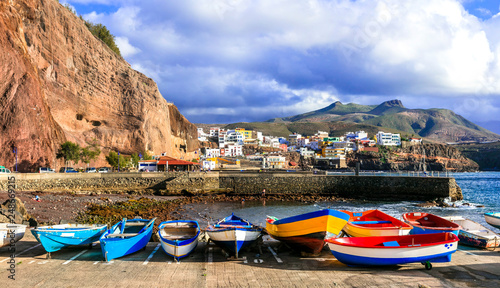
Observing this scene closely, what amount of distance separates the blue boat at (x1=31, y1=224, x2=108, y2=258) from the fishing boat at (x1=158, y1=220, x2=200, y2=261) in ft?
8.38

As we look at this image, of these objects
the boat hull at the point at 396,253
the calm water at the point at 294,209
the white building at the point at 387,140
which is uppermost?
the white building at the point at 387,140

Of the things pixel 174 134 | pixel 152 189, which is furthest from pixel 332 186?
pixel 174 134

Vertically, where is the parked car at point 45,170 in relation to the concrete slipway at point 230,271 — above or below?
above

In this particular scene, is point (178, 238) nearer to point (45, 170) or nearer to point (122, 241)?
point (122, 241)

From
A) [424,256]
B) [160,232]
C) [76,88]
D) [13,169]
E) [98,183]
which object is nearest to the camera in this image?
[424,256]

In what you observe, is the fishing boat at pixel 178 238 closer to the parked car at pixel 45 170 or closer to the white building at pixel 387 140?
the parked car at pixel 45 170

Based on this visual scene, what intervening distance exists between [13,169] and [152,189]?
53.6ft

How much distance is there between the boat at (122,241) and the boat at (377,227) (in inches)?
316

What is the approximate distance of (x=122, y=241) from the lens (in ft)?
40.4

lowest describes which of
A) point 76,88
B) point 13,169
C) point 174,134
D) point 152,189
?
point 152,189

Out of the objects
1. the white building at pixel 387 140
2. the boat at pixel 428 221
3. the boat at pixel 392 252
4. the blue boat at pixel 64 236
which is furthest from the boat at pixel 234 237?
the white building at pixel 387 140

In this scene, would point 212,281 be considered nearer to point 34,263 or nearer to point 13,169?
point 34,263

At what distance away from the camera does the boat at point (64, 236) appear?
12.4 m

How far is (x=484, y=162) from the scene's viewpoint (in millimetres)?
183250
